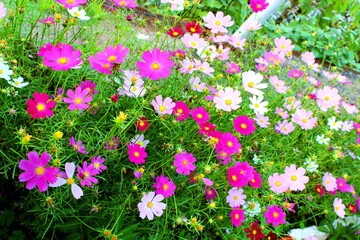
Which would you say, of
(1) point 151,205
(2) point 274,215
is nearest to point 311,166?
(2) point 274,215

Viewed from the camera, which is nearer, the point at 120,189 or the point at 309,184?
the point at 120,189

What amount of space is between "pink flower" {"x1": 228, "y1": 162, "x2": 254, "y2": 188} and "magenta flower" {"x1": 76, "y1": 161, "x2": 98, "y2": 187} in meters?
0.43

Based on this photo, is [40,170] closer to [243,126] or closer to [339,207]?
[243,126]

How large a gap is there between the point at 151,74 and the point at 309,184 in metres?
1.06

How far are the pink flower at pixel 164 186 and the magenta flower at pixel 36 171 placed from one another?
358 mm

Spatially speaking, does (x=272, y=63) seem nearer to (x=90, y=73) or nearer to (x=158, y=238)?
(x=90, y=73)

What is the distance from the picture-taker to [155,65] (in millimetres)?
1367

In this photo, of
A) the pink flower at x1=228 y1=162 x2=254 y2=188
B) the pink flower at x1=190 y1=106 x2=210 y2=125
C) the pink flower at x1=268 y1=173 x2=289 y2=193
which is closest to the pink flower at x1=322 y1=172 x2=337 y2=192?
the pink flower at x1=268 y1=173 x2=289 y2=193

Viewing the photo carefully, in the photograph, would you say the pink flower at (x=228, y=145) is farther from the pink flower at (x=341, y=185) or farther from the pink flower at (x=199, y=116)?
the pink flower at (x=341, y=185)

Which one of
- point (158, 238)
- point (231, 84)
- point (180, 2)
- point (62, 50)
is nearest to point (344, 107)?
point (231, 84)

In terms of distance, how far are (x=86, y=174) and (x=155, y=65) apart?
0.39 m

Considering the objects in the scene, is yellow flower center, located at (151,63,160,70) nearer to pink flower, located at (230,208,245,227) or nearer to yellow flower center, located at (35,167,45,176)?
yellow flower center, located at (35,167,45,176)

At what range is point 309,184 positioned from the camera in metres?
2.04

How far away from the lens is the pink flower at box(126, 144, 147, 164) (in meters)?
1.38
